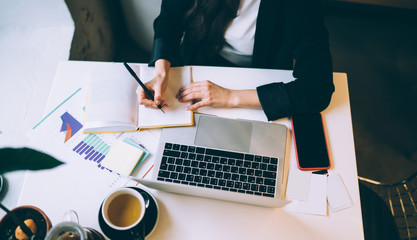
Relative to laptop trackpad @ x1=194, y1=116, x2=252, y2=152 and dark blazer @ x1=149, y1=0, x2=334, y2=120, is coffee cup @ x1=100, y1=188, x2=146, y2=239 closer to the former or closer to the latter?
laptop trackpad @ x1=194, y1=116, x2=252, y2=152

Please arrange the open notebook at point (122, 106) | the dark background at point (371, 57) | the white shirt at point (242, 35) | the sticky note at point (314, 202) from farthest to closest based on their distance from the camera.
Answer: the dark background at point (371, 57) → the white shirt at point (242, 35) → the open notebook at point (122, 106) → the sticky note at point (314, 202)

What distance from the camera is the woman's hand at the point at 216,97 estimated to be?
93 cm

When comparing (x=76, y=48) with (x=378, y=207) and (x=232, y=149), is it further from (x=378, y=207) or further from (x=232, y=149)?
(x=378, y=207)

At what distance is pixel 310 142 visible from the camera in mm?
883

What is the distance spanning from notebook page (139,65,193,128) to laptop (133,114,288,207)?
1.3 inches

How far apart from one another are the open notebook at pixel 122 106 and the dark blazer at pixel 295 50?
0.43 feet

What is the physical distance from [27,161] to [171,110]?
50 centimetres

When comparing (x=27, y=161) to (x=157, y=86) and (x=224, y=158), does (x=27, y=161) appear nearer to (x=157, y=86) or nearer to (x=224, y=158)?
(x=157, y=86)

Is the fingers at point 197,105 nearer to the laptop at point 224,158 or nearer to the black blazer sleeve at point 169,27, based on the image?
the laptop at point 224,158

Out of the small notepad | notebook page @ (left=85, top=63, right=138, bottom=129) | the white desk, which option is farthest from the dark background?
the white desk

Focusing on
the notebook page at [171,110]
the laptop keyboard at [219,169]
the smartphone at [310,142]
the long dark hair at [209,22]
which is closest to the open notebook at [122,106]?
the notebook page at [171,110]

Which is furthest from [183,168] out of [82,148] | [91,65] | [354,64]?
[354,64]

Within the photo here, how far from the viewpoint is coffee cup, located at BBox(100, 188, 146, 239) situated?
705 millimetres

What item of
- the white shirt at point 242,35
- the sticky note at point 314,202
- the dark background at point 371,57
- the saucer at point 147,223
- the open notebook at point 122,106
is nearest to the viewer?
the saucer at point 147,223
